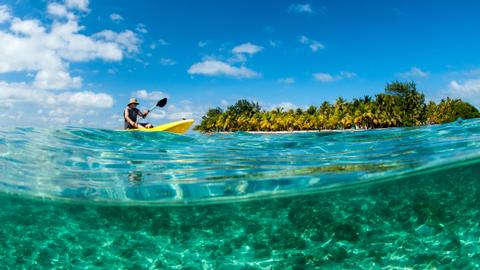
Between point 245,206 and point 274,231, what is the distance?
865mm

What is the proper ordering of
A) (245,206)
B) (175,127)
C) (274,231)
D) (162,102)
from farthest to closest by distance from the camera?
(162,102) → (175,127) → (245,206) → (274,231)

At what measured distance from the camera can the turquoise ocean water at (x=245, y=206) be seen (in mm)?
8383

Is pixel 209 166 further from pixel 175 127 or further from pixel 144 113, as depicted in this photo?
pixel 144 113

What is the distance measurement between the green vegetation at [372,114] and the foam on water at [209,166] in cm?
5626

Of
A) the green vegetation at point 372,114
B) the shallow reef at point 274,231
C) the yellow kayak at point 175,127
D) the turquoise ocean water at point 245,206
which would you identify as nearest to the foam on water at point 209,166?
the turquoise ocean water at point 245,206

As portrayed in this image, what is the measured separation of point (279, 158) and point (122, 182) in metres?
3.62

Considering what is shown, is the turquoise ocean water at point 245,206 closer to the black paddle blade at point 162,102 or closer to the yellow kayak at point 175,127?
the yellow kayak at point 175,127

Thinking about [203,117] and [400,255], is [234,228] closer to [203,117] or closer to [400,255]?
[400,255]

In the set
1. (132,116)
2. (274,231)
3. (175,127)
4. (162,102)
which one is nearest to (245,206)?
(274,231)

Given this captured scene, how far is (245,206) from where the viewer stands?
30.9ft

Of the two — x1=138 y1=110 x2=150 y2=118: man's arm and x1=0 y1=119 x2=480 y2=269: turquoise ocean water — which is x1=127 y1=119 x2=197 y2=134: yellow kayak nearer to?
x1=138 y1=110 x2=150 y2=118: man's arm

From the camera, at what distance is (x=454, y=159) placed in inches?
339

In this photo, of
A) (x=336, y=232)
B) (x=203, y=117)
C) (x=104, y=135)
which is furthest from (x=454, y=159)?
(x=203, y=117)

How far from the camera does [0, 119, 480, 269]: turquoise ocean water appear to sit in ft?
27.5
